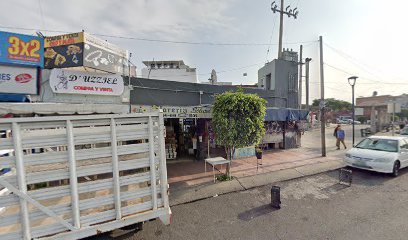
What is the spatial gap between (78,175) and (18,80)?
8.57 meters

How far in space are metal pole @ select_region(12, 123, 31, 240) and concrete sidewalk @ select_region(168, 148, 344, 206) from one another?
3.69 meters

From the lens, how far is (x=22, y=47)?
845 centimetres

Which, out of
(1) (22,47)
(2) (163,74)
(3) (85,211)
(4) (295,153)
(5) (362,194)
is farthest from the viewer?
(2) (163,74)

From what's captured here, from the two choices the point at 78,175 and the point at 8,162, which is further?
the point at 78,175

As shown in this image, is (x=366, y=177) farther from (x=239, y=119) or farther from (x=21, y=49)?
(x=21, y=49)

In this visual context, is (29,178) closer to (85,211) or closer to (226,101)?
(85,211)

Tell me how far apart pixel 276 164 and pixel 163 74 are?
17.4m

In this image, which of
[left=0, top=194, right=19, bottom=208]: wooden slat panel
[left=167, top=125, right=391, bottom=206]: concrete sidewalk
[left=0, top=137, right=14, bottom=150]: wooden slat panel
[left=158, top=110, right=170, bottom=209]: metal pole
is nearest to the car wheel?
[left=167, top=125, right=391, bottom=206]: concrete sidewalk

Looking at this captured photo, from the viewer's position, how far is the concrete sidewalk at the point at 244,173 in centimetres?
667

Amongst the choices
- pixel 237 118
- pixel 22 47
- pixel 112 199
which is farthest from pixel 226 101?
pixel 22 47

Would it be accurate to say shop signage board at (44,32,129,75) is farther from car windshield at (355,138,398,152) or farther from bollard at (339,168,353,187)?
car windshield at (355,138,398,152)

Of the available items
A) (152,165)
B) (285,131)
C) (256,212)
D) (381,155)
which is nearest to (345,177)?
(381,155)

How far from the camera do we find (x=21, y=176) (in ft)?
8.40

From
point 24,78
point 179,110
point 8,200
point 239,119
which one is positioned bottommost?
point 8,200
